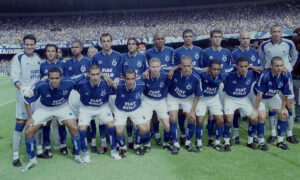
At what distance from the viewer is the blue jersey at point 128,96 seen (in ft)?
13.9

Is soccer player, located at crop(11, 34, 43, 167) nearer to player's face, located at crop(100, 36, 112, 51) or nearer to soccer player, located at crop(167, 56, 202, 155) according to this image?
player's face, located at crop(100, 36, 112, 51)

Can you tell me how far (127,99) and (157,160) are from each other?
3.82ft

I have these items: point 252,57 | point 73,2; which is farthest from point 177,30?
point 252,57

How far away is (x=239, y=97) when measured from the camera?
4602mm

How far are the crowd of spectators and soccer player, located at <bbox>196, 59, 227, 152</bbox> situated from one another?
2459 cm

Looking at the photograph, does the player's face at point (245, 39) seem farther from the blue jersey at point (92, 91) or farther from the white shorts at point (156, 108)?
the blue jersey at point (92, 91)

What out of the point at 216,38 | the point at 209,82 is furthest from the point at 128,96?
the point at 216,38

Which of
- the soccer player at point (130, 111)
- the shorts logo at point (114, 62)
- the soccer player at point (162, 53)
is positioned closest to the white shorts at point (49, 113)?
the soccer player at point (130, 111)

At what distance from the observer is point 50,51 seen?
4.30 meters

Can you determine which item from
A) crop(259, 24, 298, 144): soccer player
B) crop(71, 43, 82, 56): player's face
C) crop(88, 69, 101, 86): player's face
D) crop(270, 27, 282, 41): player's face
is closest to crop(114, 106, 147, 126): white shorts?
crop(88, 69, 101, 86): player's face

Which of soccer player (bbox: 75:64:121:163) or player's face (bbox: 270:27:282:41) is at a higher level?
player's face (bbox: 270:27:282:41)

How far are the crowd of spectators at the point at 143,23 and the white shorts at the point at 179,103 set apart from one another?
967 inches

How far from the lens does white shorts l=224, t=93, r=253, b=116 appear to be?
4516 millimetres

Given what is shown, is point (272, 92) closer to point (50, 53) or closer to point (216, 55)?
point (216, 55)
